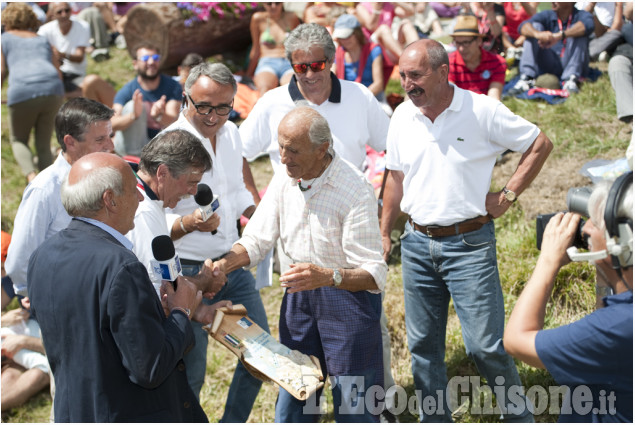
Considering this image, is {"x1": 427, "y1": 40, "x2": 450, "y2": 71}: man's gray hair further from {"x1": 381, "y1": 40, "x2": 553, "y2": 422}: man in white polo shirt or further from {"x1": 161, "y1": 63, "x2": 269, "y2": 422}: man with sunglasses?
{"x1": 161, "y1": 63, "x2": 269, "y2": 422}: man with sunglasses

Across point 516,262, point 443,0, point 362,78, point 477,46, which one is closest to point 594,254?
point 516,262

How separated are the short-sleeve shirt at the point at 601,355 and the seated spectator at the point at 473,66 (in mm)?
4394

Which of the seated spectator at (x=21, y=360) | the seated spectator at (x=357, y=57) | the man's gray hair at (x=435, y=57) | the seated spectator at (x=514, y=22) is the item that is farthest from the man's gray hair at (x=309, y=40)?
the seated spectator at (x=514, y=22)

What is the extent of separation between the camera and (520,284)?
539 centimetres

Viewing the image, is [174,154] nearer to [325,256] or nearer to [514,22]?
[325,256]

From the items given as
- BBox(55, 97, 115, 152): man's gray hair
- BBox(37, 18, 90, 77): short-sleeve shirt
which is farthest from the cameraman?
BBox(37, 18, 90, 77): short-sleeve shirt

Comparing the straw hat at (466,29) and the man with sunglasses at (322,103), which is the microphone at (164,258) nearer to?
the man with sunglasses at (322,103)

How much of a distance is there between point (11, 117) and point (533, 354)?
737cm

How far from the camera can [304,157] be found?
11.8 ft

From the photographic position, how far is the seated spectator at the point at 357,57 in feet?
24.1

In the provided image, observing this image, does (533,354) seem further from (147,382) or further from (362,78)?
(362,78)

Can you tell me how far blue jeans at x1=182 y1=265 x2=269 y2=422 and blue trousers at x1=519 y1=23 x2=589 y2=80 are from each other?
5.29m

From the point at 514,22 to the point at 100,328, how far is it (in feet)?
28.3

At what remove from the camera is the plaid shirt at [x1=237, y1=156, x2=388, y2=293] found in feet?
11.9
